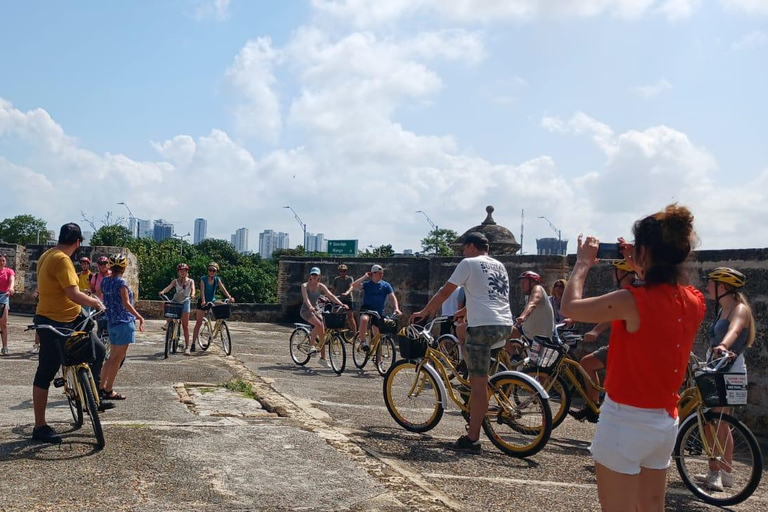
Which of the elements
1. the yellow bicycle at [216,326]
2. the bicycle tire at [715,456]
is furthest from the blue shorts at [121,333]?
the bicycle tire at [715,456]

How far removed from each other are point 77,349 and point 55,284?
23.5 inches

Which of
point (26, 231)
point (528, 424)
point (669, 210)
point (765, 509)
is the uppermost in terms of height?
point (26, 231)

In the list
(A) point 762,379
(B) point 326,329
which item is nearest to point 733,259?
(A) point 762,379

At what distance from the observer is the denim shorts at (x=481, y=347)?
670cm

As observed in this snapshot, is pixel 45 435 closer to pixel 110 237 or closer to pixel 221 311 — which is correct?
pixel 221 311

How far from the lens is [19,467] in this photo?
17.5 feet

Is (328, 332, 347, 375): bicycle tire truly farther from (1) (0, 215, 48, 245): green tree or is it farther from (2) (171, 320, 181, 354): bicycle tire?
(1) (0, 215, 48, 245): green tree

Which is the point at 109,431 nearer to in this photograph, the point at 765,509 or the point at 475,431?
the point at 475,431

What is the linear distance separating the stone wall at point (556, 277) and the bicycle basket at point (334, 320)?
2983 millimetres

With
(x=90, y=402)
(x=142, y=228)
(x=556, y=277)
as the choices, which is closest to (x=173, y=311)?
(x=556, y=277)

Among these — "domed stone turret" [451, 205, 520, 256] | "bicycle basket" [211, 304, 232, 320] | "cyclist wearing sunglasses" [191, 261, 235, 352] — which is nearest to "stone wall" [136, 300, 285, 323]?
"domed stone turret" [451, 205, 520, 256]

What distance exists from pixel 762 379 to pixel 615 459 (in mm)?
6151

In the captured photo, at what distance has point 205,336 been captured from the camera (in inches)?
569

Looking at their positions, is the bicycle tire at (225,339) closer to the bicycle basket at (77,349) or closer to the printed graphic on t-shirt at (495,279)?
the bicycle basket at (77,349)
